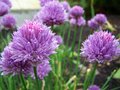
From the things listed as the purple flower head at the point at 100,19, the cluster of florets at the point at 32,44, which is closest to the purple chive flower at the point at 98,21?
the purple flower head at the point at 100,19

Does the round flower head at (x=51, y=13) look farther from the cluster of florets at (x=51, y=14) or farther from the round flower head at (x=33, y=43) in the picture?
the round flower head at (x=33, y=43)

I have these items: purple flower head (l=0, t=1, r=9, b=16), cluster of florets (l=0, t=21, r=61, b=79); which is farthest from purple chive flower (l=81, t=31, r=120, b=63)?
purple flower head (l=0, t=1, r=9, b=16)

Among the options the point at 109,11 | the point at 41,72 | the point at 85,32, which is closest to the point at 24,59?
the point at 41,72

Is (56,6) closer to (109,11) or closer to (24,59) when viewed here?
(24,59)

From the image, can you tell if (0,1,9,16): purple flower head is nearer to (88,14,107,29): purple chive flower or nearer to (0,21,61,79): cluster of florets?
(88,14,107,29): purple chive flower

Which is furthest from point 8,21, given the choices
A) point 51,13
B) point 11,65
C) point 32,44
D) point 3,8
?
point 32,44
